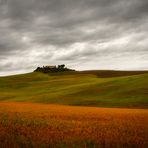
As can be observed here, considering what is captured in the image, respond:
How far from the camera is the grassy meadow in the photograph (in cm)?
1146

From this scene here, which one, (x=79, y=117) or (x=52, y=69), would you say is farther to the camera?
(x=52, y=69)

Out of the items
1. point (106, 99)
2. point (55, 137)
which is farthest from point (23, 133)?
point (106, 99)

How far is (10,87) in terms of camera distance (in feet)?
305

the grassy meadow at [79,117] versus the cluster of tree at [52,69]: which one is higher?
the cluster of tree at [52,69]

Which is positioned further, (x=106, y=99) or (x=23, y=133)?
(x=106, y=99)

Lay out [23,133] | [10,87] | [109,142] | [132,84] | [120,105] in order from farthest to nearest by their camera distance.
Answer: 1. [10,87]
2. [132,84]
3. [120,105]
4. [23,133]
5. [109,142]

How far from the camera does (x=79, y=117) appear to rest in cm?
2352

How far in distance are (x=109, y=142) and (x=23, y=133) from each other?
3549mm

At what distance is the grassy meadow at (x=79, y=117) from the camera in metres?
11.5

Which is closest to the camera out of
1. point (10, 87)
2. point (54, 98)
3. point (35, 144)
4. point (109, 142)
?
point (35, 144)

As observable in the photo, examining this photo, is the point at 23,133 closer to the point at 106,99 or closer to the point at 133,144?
the point at 133,144

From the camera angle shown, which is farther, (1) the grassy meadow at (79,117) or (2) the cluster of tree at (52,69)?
(2) the cluster of tree at (52,69)

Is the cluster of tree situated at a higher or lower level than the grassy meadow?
higher

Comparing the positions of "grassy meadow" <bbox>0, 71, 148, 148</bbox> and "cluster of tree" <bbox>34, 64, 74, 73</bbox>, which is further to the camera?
"cluster of tree" <bbox>34, 64, 74, 73</bbox>
